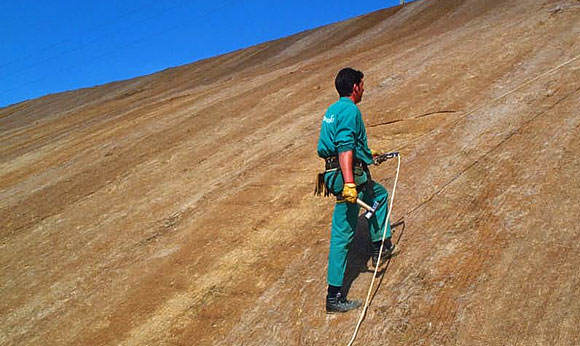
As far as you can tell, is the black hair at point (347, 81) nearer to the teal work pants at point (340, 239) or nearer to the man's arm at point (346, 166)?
the man's arm at point (346, 166)

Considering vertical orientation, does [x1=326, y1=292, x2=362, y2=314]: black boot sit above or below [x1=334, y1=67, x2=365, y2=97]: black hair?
below

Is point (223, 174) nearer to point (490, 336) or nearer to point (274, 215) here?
point (274, 215)

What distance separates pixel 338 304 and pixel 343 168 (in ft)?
4.04

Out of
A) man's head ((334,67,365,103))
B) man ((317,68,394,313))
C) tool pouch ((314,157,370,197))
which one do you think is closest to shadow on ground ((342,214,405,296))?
man ((317,68,394,313))

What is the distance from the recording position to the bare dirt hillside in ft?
13.7

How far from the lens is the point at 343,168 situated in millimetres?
4105

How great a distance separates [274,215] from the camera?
6.57m

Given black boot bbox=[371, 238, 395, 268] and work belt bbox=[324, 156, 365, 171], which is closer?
work belt bbox=[324, 156, 365, 171]

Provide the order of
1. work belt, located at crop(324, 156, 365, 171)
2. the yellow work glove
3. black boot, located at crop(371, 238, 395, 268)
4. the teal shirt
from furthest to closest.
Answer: black boot, located at crop(371, 238, 395, 268), work belt, located at crop(324, 156, 365, 171), the teal shirt, the yellow work glove

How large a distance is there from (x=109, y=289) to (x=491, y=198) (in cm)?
469

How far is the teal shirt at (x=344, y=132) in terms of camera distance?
163 inches

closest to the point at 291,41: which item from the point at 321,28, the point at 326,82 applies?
the point at 321,28

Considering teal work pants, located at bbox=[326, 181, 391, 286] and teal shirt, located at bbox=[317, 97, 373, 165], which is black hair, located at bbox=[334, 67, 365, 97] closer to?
teal shirt, located at bbox=[317, 97, 373, 165]

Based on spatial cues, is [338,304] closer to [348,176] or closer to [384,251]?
[384,251]
